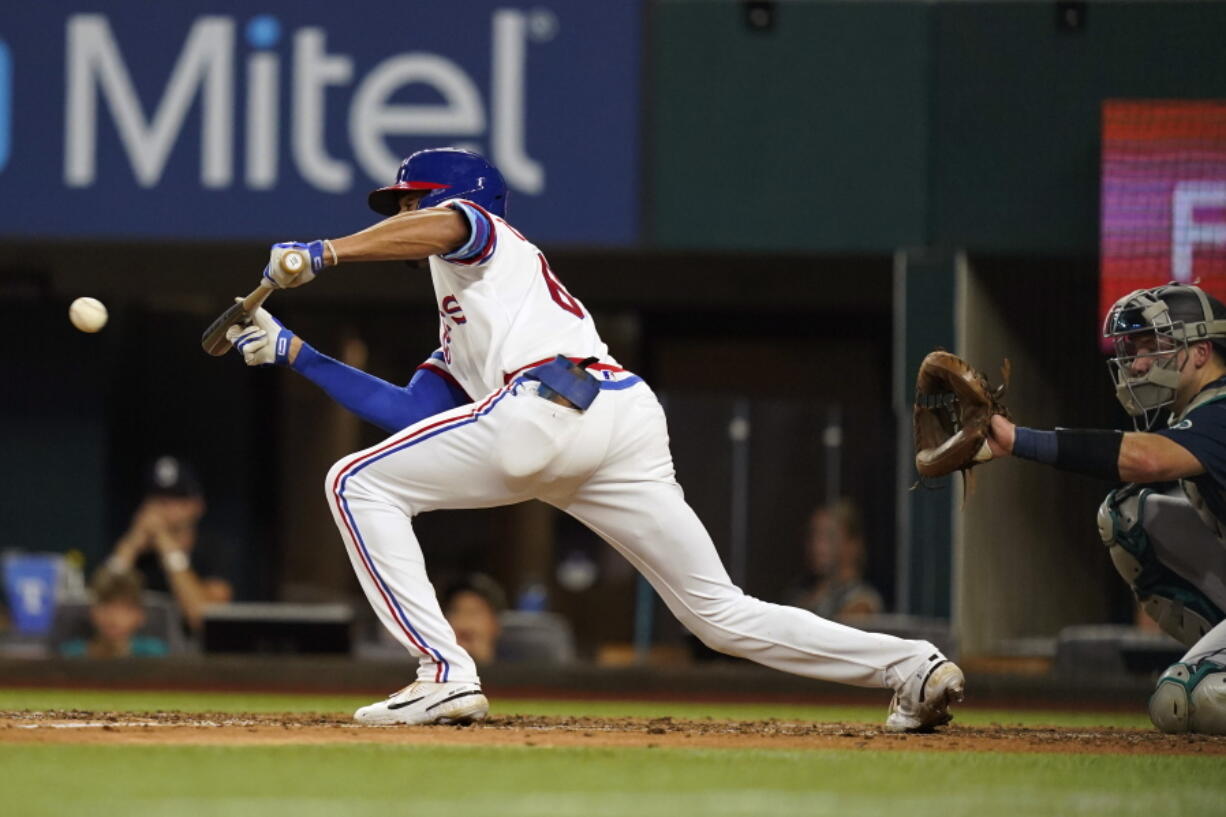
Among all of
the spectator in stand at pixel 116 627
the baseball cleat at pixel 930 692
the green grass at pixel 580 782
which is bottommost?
the spectator in stand at pixel 116 627

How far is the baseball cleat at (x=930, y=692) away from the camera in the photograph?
206 inches

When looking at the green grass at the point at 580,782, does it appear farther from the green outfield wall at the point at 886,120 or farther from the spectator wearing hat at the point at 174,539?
the green outfield wall at the point at 886,120

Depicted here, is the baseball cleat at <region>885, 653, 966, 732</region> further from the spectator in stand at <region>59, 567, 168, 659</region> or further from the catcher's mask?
the spectator in stand at <region>59, 567, 168, 659</region>

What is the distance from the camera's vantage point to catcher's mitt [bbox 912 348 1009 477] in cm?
540

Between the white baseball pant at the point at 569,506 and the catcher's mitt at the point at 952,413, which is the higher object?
the catcher's mitt at the point at 952,413

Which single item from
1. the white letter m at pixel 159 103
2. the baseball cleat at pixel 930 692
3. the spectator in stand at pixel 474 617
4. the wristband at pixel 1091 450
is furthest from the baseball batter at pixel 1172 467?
the white letter m at pixel 159 103

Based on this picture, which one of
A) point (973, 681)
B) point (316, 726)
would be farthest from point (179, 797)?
point (973, 681)

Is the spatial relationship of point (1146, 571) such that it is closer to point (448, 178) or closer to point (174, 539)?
point (448, 178)

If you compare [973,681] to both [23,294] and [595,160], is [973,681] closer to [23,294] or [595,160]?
[595,160]

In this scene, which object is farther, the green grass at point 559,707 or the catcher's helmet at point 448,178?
the green grass at point 559,707

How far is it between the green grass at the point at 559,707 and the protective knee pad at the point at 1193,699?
976 mm

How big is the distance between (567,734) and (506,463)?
76cm

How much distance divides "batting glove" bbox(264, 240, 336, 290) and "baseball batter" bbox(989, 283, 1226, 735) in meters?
1.88

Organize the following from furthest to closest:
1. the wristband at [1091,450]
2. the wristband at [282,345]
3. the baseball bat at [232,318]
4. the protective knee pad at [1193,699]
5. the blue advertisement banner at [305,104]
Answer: the blue advertisement banner at [305,104], the protective knee pad at [1193,699], the wristband at [282,345], the wristband at [1091,450], the baseball bat at [232,318]
